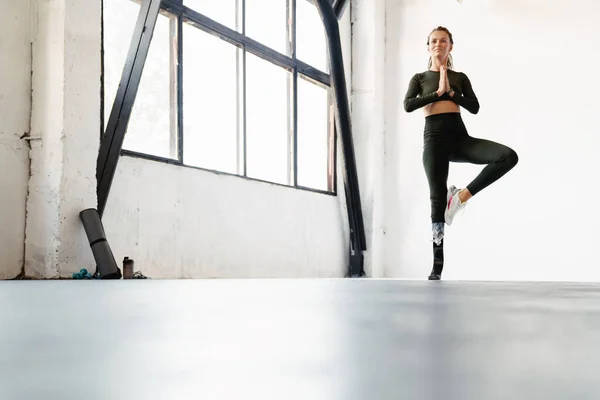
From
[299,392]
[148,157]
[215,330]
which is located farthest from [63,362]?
→ [148,157]

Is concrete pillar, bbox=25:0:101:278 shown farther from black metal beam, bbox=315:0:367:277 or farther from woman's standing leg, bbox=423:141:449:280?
black metal beam, bbox=315:0:367:277

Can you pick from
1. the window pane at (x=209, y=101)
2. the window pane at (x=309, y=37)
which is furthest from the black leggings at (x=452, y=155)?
the window pane at (x=309, y=37)

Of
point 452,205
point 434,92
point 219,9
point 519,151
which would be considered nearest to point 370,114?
point 519,151

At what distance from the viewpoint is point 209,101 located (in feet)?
20.0

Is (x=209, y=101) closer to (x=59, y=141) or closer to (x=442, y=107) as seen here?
(x=59, y=141)

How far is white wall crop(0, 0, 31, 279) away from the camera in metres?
4.12

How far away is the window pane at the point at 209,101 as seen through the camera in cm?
582

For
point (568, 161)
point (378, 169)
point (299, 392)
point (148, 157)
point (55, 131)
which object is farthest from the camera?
point (378, 169)

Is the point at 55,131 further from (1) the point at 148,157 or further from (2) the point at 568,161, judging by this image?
(2) the point at 568,161

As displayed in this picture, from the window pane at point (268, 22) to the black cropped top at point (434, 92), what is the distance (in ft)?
8.89

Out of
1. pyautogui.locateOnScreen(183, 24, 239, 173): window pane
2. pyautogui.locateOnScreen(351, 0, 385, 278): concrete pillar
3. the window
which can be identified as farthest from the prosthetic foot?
pyautogui.locateOnScreen(351, 0, 385, 278): concrete pillar

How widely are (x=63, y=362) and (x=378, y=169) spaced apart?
800cm

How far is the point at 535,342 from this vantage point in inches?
26.1

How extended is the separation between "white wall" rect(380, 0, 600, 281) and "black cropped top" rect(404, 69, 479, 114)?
359 cm
